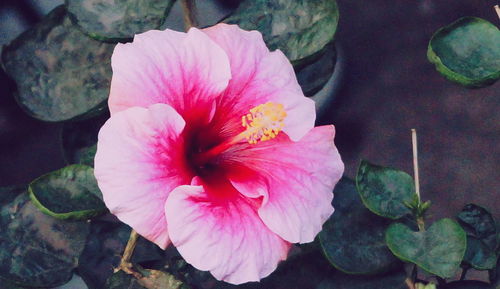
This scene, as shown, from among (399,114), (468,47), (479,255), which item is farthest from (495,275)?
(399,114)

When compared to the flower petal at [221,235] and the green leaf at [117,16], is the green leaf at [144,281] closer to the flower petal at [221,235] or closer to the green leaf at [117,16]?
the flower petal at [221,235]

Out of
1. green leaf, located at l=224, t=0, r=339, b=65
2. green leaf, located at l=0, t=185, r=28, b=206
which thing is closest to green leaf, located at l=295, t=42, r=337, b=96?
green leaf, located at l=224, t=0, r=339, b=65

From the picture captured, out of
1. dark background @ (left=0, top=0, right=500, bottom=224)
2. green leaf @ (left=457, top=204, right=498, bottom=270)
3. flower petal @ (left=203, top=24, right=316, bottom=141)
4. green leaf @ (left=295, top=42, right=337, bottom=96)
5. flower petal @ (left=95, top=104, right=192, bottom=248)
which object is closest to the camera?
flower petal @ (left=95, top=104, right=192, bottom=248)

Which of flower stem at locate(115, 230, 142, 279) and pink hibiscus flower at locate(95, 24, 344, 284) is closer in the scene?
pink hibiscus flower at locate(95, 24, 344, 284)

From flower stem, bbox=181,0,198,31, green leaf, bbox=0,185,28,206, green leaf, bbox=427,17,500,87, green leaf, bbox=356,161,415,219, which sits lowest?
green leaf, bbox=356,161,415,219

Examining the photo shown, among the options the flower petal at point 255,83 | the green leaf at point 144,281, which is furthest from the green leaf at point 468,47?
the green leaf at point 144,281

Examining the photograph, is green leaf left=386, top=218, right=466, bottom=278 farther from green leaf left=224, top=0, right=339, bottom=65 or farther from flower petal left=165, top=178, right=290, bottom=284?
green leaf left=224, top=0, right=339, bottom=65

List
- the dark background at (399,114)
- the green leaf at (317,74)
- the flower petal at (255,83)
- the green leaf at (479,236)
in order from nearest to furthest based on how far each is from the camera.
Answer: the flower petal at (255,83) < the green leaf at (479,236) < the green leaf at (317,74) < the dark background at (399,114)

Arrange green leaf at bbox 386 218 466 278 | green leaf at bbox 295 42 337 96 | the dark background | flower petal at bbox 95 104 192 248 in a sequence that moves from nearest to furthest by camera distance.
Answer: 1. flower petal at bbox 95 104 192 248
2. green leaf at bbox 386 218 466 278
3. green leaf at bbox 295 42 337 96
4. the dark background
